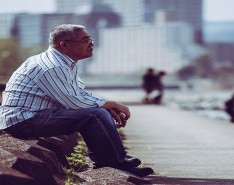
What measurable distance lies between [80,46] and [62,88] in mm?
436

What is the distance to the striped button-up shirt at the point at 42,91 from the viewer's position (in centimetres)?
593

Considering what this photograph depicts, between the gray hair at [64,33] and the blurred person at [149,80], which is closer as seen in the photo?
the gray hair at [64,33]

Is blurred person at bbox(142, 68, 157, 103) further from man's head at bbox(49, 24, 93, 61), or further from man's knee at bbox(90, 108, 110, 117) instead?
man's knee at bbox(90, 108, 110, 117)

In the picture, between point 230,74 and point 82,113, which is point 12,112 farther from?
point 230,74

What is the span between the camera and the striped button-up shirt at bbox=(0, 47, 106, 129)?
19.5 feet

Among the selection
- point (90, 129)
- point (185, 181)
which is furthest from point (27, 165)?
point (185, 181)

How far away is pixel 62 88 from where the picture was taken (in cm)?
591

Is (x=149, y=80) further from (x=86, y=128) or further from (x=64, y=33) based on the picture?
(x=86, y=128)

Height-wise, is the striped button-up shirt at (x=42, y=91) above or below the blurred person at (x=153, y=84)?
above

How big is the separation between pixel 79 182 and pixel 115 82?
189 metres

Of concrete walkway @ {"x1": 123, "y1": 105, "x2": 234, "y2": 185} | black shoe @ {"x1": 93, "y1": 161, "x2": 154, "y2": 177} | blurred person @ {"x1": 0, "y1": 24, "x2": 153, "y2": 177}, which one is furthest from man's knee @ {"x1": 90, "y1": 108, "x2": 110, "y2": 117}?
concrete walkway @ {"x1": 123, "y1": 105, "x2": 234, "y2": 185}

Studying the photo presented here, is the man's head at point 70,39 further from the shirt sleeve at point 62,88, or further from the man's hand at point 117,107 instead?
the man's hand at point 117,107

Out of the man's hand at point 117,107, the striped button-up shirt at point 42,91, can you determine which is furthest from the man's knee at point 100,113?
the man's hand at point 117,107

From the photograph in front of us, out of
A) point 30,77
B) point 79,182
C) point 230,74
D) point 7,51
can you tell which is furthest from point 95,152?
point 230,74
